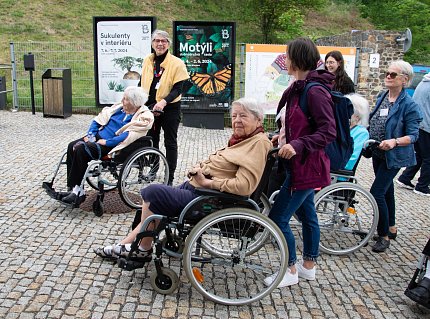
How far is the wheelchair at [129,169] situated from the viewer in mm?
4906

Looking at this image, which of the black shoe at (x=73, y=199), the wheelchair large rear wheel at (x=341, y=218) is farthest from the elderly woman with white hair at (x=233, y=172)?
the black shoe at (x=73, y=199)

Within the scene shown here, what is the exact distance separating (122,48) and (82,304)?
27.4 feet

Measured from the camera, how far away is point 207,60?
418 inches

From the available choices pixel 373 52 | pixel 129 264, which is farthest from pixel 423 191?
pixel 373 52

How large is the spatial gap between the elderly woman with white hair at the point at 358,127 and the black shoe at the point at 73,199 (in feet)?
8.70

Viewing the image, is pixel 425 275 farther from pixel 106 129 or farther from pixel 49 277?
pixel 106 129

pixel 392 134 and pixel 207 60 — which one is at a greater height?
pixel 207 60

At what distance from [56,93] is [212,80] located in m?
3.55

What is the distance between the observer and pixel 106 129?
5227 mm

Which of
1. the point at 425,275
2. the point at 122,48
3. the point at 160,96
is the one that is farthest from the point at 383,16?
the point at 425,275

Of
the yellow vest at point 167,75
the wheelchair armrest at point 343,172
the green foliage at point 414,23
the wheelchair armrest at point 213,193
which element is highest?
the green foliage at point 414,23

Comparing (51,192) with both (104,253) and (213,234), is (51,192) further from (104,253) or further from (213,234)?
(213,234)

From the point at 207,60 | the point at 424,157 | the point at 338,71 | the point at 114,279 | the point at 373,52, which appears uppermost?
the point at 373,52

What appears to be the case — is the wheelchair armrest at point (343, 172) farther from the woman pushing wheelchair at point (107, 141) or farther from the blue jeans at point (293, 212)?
the woman pushing wheelchair at point (107, 141)
